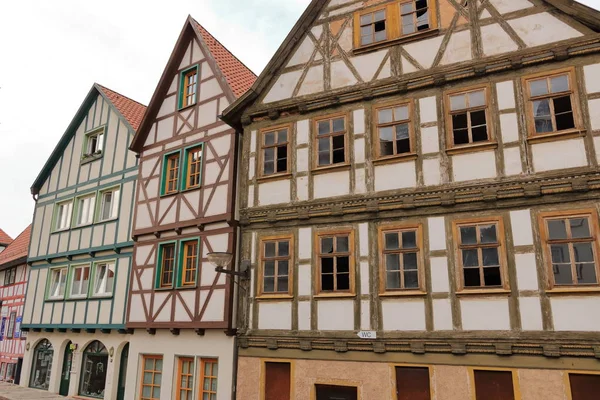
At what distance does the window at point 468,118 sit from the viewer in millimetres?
10773

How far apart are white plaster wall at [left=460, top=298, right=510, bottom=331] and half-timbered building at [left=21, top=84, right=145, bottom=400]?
10.6m

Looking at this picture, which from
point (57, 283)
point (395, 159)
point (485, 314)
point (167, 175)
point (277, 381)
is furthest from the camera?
point (57, 283)

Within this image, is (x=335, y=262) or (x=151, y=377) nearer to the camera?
(x=335, y=262)

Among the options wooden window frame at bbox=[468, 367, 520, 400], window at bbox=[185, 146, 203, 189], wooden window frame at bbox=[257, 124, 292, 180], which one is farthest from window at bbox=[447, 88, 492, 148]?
window at bbox=[185, 146, 203, 189]

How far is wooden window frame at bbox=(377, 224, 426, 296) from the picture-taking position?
10609 millimetres

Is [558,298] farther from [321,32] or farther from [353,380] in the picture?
[321,32]

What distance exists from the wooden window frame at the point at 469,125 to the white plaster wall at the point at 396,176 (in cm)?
91

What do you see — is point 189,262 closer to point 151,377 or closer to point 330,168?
point 151,377

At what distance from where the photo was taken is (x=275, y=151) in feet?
43.8

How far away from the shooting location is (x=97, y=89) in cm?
2055

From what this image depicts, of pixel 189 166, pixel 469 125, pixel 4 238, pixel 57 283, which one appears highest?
pixel 4 238

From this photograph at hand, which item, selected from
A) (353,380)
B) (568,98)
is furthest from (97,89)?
(568,98)

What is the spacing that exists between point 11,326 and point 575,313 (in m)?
24.8

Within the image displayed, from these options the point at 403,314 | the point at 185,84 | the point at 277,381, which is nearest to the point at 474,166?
the point at 403,314
